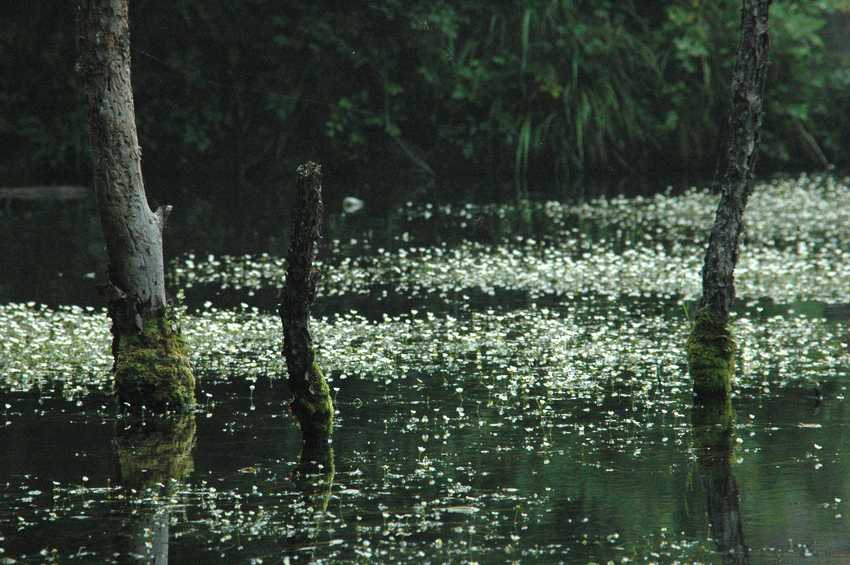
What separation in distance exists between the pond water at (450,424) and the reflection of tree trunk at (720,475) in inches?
1.0

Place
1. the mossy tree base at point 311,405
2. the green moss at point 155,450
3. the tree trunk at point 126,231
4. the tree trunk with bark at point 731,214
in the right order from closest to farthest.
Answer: the green moss at point 155,450 < the mossy tree base at point 311,405 < the tree trunk at point 126,231 < the tree trunk with bark at point 731,214

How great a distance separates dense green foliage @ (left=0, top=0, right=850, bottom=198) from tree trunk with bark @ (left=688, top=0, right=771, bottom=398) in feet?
67.8

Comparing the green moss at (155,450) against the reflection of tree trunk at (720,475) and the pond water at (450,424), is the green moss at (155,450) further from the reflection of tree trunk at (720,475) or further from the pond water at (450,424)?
the reflection of tree trunk at (720,475)

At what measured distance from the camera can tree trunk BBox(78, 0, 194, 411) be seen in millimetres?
10992

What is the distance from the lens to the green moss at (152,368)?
11.4 metres

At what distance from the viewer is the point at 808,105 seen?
35500 millimetres

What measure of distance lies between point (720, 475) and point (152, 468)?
12.1 ft

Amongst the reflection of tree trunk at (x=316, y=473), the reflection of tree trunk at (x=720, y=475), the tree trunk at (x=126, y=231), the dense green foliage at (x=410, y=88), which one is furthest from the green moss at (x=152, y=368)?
the dense green foliage at (x=410, y=88)

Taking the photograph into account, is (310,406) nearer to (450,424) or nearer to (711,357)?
(450,424)

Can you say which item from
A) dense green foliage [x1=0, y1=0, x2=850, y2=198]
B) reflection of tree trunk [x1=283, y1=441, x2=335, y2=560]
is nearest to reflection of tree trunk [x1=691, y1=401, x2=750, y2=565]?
reflection of tree trunk [x1=283, y1=441, x2=335, y2=560]

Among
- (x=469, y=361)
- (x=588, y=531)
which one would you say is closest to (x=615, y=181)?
(x=469, y=361)

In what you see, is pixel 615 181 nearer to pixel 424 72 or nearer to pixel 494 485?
pixel 424 72

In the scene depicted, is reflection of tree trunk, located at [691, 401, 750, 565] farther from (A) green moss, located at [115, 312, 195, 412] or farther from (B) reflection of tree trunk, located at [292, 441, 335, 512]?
(A) green moss, located at [115, 312, 195, 412]

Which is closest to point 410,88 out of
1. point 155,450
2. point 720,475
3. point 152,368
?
point 152,368
